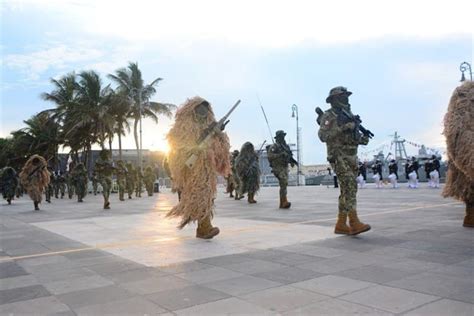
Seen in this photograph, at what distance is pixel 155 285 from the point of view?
4.60m

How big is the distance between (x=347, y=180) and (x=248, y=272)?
3.07 meters

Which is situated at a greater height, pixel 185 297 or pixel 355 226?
pixel 355 226

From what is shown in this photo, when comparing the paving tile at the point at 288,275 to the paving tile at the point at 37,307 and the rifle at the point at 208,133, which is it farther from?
the rifle at the point at 208,133

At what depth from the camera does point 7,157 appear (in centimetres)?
5478

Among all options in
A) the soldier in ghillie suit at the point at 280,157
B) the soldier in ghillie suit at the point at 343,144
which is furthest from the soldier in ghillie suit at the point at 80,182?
the soldier in ghillie suit at the point at 343,144

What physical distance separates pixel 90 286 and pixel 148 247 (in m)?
2.27

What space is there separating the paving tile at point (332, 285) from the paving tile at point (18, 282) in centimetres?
281

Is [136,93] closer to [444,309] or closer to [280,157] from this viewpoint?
[280,157]

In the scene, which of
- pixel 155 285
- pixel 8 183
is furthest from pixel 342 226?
pixel 8 183

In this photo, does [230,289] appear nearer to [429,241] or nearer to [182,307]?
[182,307]

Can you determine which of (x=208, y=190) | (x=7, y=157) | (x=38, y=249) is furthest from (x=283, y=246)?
(x=7, y=157)

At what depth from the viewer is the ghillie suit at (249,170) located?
635 inches

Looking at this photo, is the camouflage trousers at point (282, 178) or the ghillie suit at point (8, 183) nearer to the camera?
the camouflage trousers at point (282, 178)

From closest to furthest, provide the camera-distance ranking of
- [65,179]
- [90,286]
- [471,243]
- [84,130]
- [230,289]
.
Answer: [230,289]
[90,286]
[471,243]
[65,179]
[84,130]
